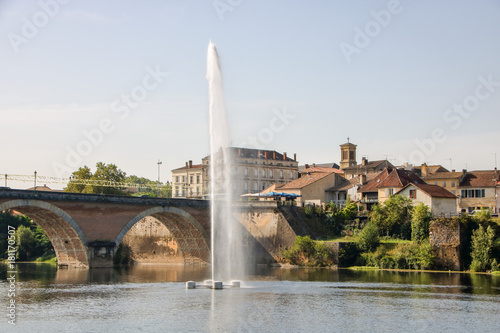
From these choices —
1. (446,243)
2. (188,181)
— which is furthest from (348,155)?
(446,243)

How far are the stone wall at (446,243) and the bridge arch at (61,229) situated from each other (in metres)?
33.5

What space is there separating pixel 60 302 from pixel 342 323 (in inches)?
709

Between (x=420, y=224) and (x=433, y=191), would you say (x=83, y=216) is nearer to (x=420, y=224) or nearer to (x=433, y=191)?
(x=420, y=224)

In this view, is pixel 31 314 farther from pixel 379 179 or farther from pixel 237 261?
pixel 379 179

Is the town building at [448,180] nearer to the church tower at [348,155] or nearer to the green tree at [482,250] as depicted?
the green tree at [482,250]

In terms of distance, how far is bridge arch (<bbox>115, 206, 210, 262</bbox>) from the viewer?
255ft

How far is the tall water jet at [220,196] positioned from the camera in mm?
49125

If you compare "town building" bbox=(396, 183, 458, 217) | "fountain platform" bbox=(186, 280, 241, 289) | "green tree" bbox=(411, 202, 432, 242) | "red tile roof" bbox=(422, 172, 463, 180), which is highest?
"red tile roof" bbox=(422, 172, 463, 180)

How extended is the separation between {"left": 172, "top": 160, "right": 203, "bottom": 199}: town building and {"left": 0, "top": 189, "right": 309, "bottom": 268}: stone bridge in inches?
1518

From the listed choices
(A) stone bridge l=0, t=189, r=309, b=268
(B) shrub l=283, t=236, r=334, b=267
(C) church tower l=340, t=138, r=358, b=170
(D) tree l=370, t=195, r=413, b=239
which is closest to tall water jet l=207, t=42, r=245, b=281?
(A) stone bridge l=0, t=189, r=309, b=268

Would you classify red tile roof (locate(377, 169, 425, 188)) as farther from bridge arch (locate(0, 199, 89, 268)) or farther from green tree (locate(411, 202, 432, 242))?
bridge arch (locate(0, 199, 89, 268))

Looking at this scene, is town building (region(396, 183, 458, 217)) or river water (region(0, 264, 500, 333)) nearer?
river water (region(0, 264, 500, 333))

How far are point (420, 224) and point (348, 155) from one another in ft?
218

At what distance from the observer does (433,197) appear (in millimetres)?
73500
